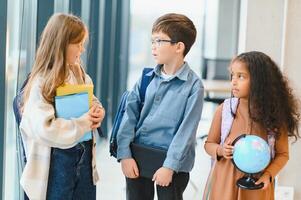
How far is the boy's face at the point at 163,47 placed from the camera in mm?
2217

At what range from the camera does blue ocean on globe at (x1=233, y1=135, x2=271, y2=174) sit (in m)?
1.98

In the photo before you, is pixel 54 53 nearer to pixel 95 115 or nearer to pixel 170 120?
pixel 95 115

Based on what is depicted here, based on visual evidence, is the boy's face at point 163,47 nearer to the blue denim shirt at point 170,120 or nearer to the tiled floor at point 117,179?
the blue denim shirt at point 170,120

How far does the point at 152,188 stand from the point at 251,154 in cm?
59

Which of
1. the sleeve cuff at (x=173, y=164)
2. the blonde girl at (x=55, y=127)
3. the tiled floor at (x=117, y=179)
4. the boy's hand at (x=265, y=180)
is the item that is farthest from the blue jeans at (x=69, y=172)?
the tiled floor at (x=117, y=179)

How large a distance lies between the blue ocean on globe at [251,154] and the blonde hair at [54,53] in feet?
2.64

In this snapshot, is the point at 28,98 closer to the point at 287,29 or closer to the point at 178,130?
the point at 178,130

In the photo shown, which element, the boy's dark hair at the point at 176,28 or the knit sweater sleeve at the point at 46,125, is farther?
the boy's dark hair at the point at 176,28

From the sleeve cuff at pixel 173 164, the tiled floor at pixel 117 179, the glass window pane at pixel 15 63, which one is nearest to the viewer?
the sleeve cuff at pixel 173 164

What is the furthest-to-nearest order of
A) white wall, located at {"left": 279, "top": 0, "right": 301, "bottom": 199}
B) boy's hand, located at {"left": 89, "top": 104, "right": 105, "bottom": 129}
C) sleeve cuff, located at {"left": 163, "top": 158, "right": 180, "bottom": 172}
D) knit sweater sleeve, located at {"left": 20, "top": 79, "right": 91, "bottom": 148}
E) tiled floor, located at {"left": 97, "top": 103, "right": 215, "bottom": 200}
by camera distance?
1. tiled floor, located at {"left": 97, "top": 103, "right": 215, "bottom": 200}
2. white wall, located at {"left": 279, "top": 0, "right": 301, "bottom": 199}
3. sleeve cuff, located at {"left": 163, "top": 158, "right": 180, "bottom": 172}
4. boy's hand, located at {"left": 89, "top": 104, "right": 105, "bottom": 129}
5. knit sweater sleeve, located at {"left": 20, "top": 79, "right": 91, "bottom": 148}

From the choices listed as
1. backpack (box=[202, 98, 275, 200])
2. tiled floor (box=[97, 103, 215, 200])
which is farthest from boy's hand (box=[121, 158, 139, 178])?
tiled floor (box=[97, 103, 215, 200])

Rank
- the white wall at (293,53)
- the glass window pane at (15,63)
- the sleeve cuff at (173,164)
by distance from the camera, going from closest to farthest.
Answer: the sleeve cuff at (173,164), the glass window pane at (15,63), the white wall at (293,53)

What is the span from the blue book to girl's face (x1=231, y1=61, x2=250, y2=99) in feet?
2.16

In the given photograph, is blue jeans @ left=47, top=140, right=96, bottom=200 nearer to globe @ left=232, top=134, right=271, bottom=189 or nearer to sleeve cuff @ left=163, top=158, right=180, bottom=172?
sleeve cuff @ left=163, top=158, right=180, bottom=172
